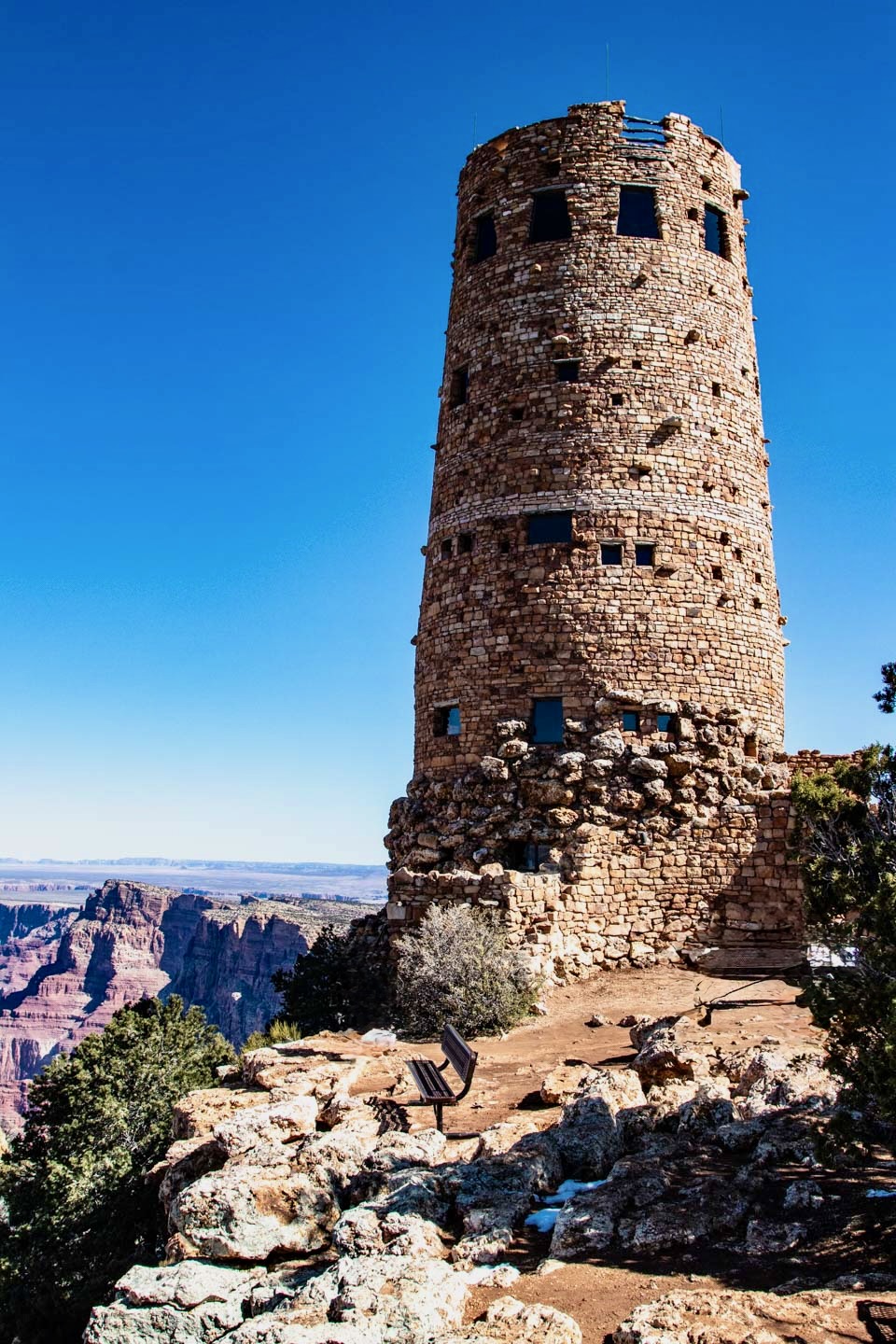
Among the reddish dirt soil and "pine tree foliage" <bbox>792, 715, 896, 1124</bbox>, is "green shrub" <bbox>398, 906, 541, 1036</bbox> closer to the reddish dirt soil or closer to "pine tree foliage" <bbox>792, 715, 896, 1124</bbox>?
the reddish dirt soil

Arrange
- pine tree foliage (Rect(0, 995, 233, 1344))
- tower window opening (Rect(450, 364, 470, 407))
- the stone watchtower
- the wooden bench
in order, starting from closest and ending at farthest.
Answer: the wooden bench
pine tree foliage (Rect(0, 995, 233, 1344))
the stone watchtower
tower window opening (Rect(450, 364, 470, 407))

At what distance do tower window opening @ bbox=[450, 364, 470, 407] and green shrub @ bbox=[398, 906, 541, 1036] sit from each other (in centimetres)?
1108

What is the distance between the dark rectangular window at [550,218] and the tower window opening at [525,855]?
40.0ft

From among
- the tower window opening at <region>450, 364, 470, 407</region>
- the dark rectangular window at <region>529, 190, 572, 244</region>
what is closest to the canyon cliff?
the tower window opening at <region>450, 364, 470, 407</region>

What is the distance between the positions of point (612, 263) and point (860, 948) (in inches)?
653

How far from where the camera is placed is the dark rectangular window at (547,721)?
63.6 feet

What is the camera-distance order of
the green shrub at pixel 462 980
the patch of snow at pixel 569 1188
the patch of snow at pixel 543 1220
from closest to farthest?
the patch of snow at pixel 543 1220
the patch of snow at pixel 569 1188
the green shrub at pixel 462 980

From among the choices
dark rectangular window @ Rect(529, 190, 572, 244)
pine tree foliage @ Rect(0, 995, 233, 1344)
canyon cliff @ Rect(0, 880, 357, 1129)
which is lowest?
canyon cliff @ Rect(0, 880, 357, 1129)

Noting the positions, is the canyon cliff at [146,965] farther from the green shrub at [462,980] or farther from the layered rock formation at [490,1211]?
the layered rock formation at [490,1211]

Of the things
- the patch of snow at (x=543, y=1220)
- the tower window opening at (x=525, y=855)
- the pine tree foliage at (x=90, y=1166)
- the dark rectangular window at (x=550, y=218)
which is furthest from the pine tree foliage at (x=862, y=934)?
the dark rectangular window at (x=550, y=218)

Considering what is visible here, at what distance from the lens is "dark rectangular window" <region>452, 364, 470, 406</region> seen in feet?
72.0

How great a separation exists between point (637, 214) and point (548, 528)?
→ 700 centimetres

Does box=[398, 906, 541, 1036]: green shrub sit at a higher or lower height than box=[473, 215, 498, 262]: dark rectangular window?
lower

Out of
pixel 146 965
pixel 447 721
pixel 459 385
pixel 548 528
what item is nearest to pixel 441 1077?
pixel 447 721
